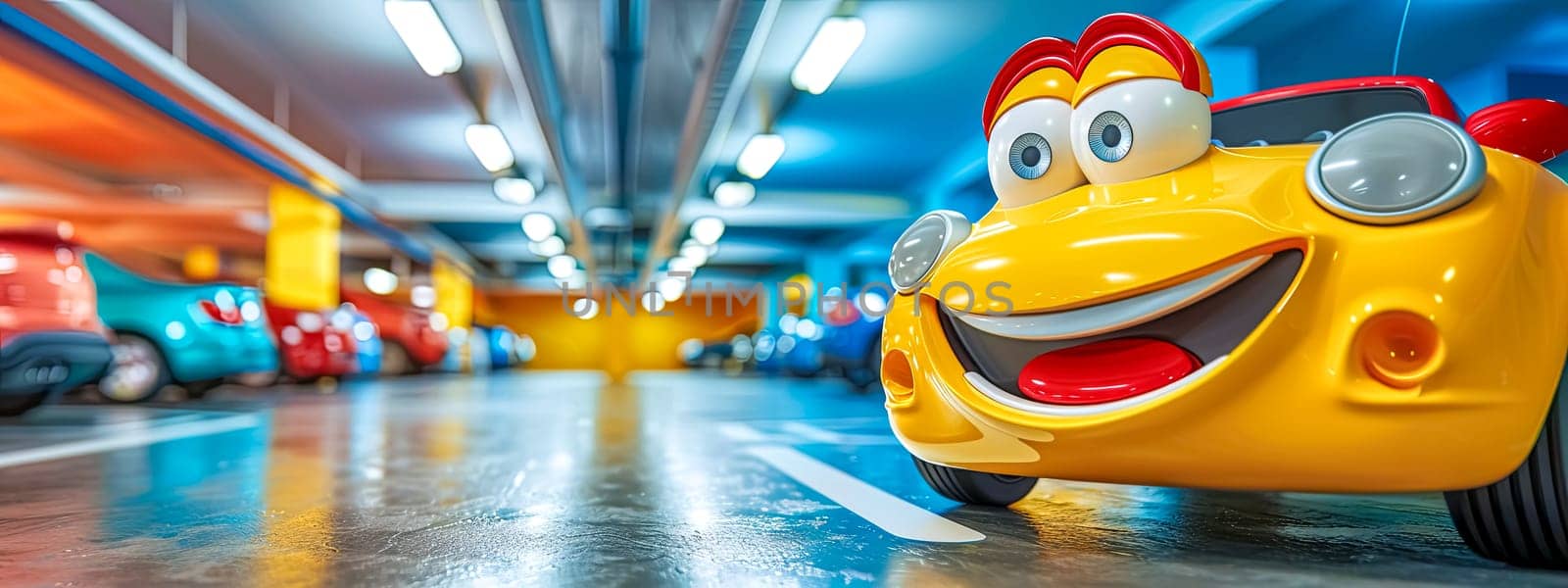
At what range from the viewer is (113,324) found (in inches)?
286

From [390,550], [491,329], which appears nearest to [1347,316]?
[390,550]

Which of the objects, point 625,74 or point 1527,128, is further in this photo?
point 625,74

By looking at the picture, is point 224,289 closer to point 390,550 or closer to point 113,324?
point 113,324

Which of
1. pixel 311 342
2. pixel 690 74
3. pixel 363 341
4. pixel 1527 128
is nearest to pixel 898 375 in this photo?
pixel 1527 128

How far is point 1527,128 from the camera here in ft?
6.53

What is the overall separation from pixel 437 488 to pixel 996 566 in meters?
1.96

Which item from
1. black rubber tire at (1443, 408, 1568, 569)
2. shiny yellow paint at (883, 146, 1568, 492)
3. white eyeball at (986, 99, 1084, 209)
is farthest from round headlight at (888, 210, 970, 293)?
black rubber tire at (1443, 408, 1568, 569)

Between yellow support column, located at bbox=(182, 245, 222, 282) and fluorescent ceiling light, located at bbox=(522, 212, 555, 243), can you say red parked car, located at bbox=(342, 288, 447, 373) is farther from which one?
yellow support column, located at bbox=(182, 245, 222, 282)

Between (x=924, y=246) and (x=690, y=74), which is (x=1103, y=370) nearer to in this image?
(x=924, y=246)

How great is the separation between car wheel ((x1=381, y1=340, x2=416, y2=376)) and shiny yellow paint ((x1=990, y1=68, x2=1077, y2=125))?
601 inches

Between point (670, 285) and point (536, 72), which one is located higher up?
point (536, 72)

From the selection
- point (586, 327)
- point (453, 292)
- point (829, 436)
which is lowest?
point (829, 436)

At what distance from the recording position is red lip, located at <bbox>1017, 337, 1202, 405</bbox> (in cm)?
173

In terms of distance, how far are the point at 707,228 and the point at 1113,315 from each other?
1440cm
